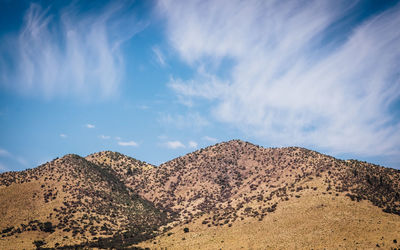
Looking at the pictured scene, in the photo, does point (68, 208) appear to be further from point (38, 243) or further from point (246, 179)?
point (246, 179)

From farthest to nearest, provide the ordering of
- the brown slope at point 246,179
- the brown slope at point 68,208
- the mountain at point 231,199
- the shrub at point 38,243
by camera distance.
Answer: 1. the brown slope at point 246,179
2. the brown slope at point 68,208
3. the shrub at point 38,243
4. the mountain at point 231,199

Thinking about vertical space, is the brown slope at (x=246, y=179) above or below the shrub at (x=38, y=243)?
above

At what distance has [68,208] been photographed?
247 ft

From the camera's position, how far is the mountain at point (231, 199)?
50344 millimetres

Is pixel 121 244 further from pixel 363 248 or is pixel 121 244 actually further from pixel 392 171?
pixel 392 171

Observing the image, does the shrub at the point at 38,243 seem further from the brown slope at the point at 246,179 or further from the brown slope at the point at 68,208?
the brown slope at the point at 246,179

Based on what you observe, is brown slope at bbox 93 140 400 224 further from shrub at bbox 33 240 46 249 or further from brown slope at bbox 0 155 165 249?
shrub at bbox 33 240 46 249

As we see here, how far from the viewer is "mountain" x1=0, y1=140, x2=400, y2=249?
1982 inches

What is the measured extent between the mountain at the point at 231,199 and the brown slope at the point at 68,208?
1.30 ft

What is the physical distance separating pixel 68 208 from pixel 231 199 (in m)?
50.2

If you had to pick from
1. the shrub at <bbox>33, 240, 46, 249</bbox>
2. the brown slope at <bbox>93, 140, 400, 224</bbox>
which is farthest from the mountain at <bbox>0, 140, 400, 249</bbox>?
the shrub at <bbox>33, 240, 46, 249</bbox>

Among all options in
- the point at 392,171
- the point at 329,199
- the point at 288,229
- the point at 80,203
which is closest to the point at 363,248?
the point at 288,229

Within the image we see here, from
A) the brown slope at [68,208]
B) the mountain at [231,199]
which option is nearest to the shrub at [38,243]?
the brown slope at [68,208]

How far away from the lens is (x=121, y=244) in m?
59.5
